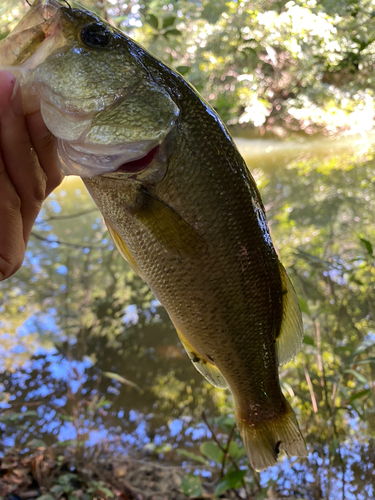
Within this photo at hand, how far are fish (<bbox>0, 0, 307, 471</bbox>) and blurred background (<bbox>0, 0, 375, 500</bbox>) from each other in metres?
0.87

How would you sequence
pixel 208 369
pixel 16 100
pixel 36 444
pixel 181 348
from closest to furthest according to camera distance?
pixel 16 100, pixel 208 369, pixel 36 444, pixel 181 348

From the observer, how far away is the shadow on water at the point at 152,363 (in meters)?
2.35

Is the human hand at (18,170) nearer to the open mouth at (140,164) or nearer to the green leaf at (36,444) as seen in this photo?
the open mouth at (140,164)

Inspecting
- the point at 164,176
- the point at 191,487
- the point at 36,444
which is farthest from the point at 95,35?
the point at 36,444

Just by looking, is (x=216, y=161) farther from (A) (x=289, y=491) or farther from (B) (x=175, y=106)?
(A) (x=289, y=491)

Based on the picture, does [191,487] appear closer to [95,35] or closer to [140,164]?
[140,164]

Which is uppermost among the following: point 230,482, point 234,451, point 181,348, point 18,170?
point 181,348

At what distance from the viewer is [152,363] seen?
3.49 meters

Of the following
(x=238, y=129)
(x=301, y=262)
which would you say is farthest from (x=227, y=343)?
(x=238, y=129)

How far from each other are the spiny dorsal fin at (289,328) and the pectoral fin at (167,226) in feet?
1.20

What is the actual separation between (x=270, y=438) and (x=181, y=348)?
8.22 ft

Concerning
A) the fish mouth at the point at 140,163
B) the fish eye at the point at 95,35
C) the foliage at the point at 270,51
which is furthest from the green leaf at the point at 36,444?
the foliage at the point at 270,51

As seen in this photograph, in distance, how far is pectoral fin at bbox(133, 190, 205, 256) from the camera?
0.97 m

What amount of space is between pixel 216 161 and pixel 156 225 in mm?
258
